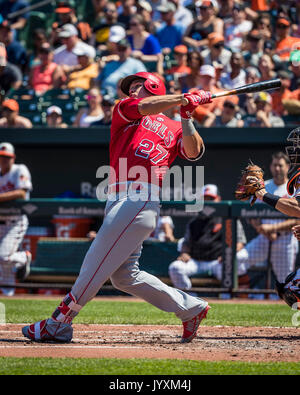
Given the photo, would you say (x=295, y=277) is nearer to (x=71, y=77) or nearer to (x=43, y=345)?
(x=43, y=345)

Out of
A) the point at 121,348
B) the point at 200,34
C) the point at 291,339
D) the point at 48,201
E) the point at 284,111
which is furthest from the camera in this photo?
the point at 200,34

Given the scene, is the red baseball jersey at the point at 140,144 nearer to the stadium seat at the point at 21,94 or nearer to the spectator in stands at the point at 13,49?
the stadium seat at the point at 21,94

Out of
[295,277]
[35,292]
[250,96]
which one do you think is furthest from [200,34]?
[295,277]

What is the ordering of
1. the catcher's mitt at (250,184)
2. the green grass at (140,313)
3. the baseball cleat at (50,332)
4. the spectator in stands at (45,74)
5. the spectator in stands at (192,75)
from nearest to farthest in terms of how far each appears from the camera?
the baseball cleat at (50,332) → the catcher's mitt at (250,184) → the green grass at (140,313) → the spectator in stands at (192,75) → the spectator in stands at (45,74)

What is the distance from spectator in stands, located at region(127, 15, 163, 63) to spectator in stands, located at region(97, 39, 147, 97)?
31 centimetres

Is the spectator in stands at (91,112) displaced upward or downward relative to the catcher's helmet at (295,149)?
upward

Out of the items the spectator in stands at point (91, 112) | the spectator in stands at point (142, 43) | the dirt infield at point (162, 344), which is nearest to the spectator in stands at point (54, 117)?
the spectator in stands at point (91, 112)

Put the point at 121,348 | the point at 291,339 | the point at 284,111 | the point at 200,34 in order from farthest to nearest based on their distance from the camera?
the point at 200,34 → the point at 284,111 → the point at 291,339 → the point at 121,348

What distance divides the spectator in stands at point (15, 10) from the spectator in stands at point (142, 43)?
297 centimetres

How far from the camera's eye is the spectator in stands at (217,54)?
1089cm

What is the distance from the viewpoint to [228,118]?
32.7 feet

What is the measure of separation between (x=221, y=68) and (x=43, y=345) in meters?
6.71

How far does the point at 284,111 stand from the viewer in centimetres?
1020

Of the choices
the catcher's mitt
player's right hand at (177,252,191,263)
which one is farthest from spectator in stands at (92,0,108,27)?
the catcher's mitt
